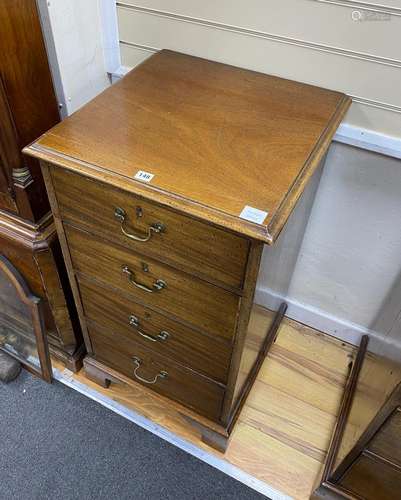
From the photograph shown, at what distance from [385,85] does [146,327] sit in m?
0.70

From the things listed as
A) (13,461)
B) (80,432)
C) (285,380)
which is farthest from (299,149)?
(13,461)

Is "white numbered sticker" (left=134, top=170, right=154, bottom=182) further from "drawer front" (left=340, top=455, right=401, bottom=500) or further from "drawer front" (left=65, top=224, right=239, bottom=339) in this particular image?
"drawer front" (left=340, top=455, right=401, bottom=500)

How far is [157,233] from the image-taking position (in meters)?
0.75

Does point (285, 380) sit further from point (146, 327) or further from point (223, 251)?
point (223, 251)

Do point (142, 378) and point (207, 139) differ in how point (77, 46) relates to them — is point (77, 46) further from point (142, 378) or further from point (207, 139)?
point (142, 378)

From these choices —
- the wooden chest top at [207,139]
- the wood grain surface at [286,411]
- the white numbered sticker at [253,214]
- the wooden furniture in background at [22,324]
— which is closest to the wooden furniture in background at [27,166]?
the wooden furniture in background at [22,324]

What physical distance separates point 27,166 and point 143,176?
34cm

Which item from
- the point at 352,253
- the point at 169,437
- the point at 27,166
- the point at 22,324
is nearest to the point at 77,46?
the point at 27,166

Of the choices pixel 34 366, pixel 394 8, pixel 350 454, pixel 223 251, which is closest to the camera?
pixel 223 251

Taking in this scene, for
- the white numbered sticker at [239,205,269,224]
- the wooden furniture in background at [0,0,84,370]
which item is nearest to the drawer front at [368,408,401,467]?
the white numbered sticker at [239,205,269,224]

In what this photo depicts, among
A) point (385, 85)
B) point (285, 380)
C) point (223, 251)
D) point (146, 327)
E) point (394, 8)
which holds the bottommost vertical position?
point (285, 380)

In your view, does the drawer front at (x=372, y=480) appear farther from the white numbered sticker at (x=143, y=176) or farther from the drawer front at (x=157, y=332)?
the white numbered sticker at (x=143, y=176)

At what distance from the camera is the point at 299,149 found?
30.3 inches

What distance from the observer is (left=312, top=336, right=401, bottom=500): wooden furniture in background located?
2.67 feet
